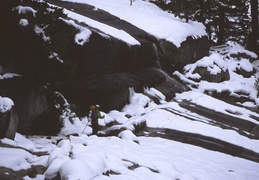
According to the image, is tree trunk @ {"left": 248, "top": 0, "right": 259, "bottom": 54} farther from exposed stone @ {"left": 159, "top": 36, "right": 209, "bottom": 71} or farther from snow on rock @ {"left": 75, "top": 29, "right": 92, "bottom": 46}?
snow on rock @ {"left": 75, "top": 29, "right": 92, "bottom": 46}

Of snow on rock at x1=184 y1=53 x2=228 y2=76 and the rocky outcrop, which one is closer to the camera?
the rocky outcrop

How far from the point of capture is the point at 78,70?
10.5m

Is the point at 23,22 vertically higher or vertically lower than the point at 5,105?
higher

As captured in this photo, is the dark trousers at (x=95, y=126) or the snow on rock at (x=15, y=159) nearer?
the snow on rock at (x=15, y=159)

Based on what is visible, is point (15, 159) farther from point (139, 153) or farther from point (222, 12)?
point (222, 12)

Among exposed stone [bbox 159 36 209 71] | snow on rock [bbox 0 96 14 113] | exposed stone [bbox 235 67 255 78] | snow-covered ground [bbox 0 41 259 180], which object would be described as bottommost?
snow-covered ground [bbox 0 41 259 180]

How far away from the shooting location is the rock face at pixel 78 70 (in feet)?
24.6

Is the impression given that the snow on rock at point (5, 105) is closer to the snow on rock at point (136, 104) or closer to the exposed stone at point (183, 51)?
the snow on rock at point (136, 104)

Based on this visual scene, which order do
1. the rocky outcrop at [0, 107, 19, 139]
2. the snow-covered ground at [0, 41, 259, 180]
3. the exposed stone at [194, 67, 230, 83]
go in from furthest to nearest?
the exposed stone at [194, 67, 230, 83] → the rocky outcrop at [0, 107, 19, 139] → the snow-covered ground at [0, 41, 259, 180]

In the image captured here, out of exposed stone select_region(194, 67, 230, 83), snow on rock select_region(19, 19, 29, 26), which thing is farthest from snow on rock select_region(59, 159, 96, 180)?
exposed stone select_region(194, 67, 230, 83)

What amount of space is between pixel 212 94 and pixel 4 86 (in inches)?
518

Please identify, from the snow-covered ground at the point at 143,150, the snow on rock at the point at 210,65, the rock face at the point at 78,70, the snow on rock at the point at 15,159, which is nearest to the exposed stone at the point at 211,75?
the snow on rock at the point at 210,65

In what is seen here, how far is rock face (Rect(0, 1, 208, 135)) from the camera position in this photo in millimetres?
7507

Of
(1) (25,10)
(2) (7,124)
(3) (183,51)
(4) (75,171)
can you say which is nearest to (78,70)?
(1) (25,10)
